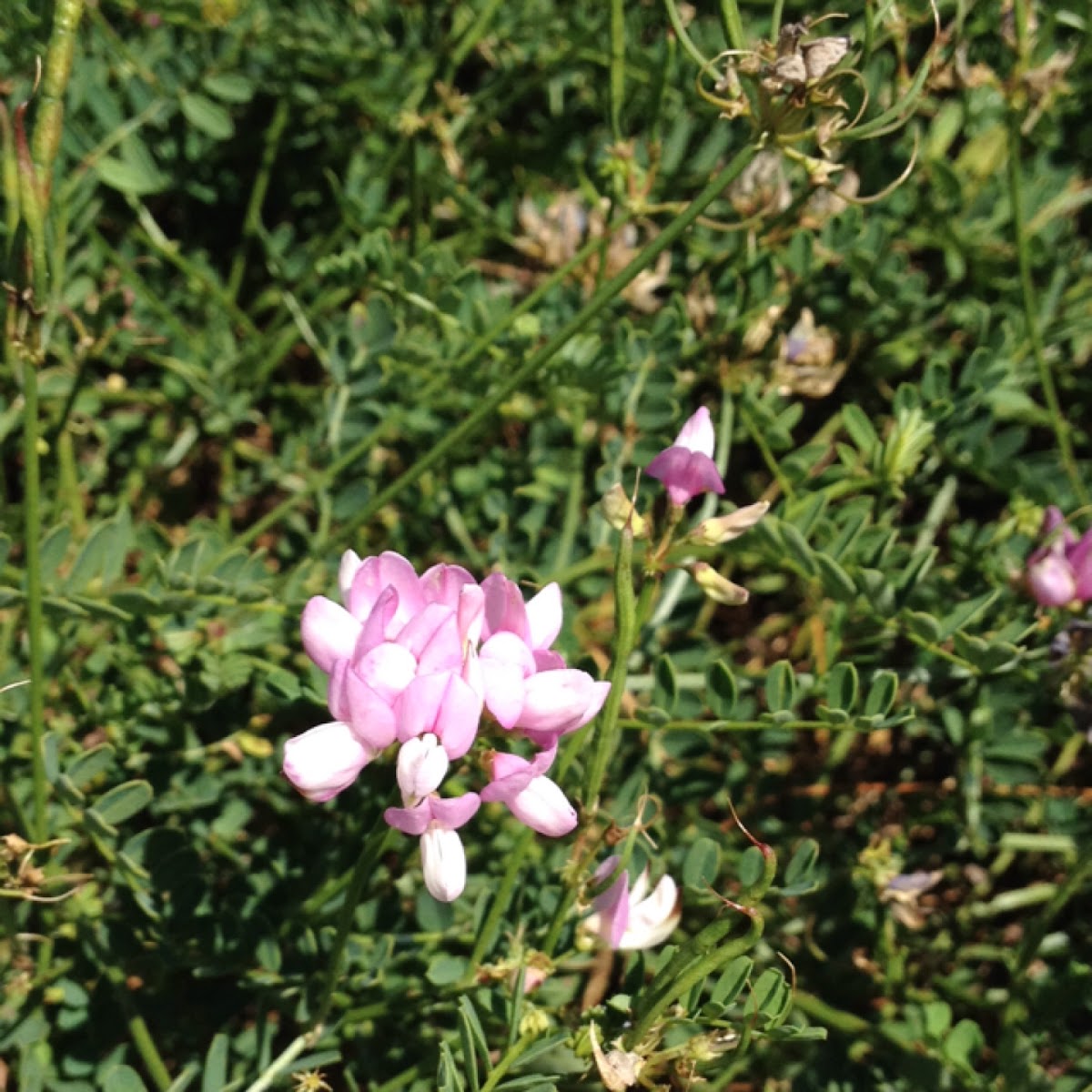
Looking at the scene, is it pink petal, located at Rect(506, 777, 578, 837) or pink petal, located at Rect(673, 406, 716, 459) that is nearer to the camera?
pink petal, located at Rect(506, 777, 578, 837)

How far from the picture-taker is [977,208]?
2.22 m

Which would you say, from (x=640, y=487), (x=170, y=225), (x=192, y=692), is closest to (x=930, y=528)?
(x=640, y=487)

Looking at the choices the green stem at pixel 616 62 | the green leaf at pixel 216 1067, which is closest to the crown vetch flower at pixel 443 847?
the green leaf at pixel 216 1067

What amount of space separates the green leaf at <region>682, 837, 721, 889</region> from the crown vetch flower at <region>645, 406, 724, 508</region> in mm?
446

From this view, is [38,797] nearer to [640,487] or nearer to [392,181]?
[640,487]

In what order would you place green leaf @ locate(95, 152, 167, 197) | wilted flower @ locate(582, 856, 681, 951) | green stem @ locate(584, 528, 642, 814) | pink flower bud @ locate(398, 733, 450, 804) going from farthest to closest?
green leaf @ locate(95, 152, 167, 197) < wilted flower @ locate(582, 856, 681, 951) < green stem @ locate(584, 528, 642, 814) < pink flower bud @ locate(398, 733, 450, 804)

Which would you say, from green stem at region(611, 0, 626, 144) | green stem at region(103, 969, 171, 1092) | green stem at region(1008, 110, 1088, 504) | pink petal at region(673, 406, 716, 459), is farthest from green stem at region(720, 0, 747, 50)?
green stem at region(103, 969, 171, 1092)

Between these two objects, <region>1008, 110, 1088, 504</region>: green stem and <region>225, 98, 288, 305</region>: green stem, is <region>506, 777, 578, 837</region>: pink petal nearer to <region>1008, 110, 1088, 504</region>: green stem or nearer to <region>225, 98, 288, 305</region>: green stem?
<region>1008, 110, 1088, 504</region>: green stem

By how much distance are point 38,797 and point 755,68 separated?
1117 mm

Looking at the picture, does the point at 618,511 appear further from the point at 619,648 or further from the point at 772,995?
the point at 772,995

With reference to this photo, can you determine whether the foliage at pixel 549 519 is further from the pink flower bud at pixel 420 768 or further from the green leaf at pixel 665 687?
the pink flower bud at pixel 420 768

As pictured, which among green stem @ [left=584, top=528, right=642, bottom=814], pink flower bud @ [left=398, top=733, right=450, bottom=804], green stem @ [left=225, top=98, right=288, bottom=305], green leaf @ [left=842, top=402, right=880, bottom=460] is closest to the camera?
pink flower bud @ [left=398, top=733, right=450, bottom=804]

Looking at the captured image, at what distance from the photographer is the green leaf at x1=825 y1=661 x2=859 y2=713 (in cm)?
151

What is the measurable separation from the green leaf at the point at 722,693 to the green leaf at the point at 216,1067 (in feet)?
2.25
